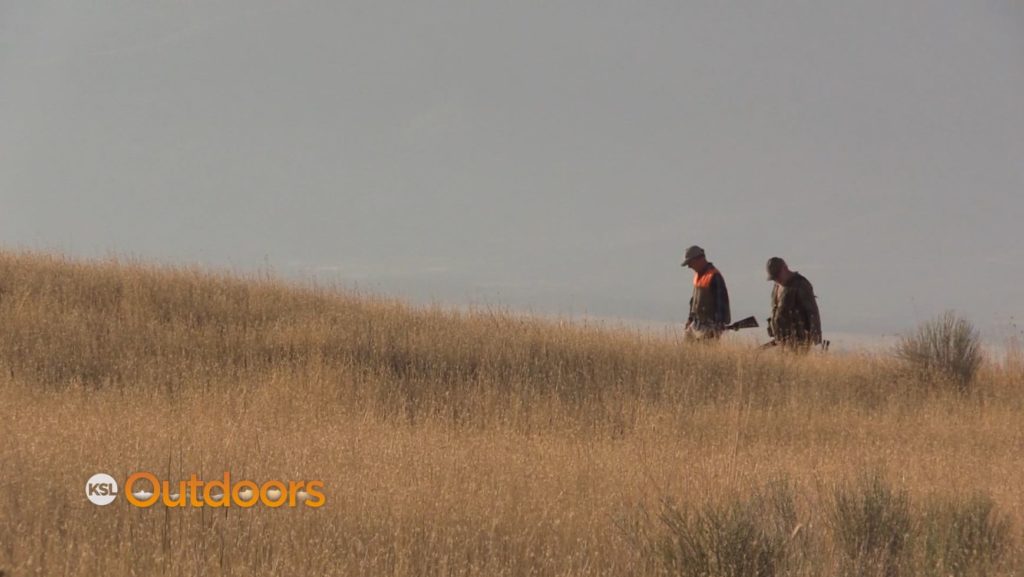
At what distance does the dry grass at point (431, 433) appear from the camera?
5598 millimetres

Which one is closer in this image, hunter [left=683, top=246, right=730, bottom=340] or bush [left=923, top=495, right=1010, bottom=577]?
bush [left=923, top=495, right=1010, bottom=577]

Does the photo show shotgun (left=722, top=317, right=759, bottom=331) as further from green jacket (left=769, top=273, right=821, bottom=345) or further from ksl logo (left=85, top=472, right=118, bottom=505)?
ksl logo (left=85, top=472, right=118, bottom=505)

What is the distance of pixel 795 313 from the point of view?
602 inches

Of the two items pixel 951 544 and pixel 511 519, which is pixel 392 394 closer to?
pixel 511 519

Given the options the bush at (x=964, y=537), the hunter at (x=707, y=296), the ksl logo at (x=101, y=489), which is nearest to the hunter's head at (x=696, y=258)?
the hunter at (x=707, y=296)

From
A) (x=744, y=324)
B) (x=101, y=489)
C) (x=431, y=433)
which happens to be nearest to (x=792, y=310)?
(x=744, y=324)

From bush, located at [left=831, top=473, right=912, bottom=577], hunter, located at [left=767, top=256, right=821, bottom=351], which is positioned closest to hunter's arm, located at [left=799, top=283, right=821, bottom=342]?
hunter, located at [left=767, top=256, right=821, bottom=351]

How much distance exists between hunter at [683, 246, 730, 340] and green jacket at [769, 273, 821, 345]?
2.77 feet

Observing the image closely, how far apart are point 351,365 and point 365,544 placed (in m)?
7.32

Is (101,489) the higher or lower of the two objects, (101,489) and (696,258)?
the lower

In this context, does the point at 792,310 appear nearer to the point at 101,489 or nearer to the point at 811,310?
the point at 811,310

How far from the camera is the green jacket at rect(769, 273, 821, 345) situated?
14844 mm

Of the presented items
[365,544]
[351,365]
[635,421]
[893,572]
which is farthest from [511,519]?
[351,365]

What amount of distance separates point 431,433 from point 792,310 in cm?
735
